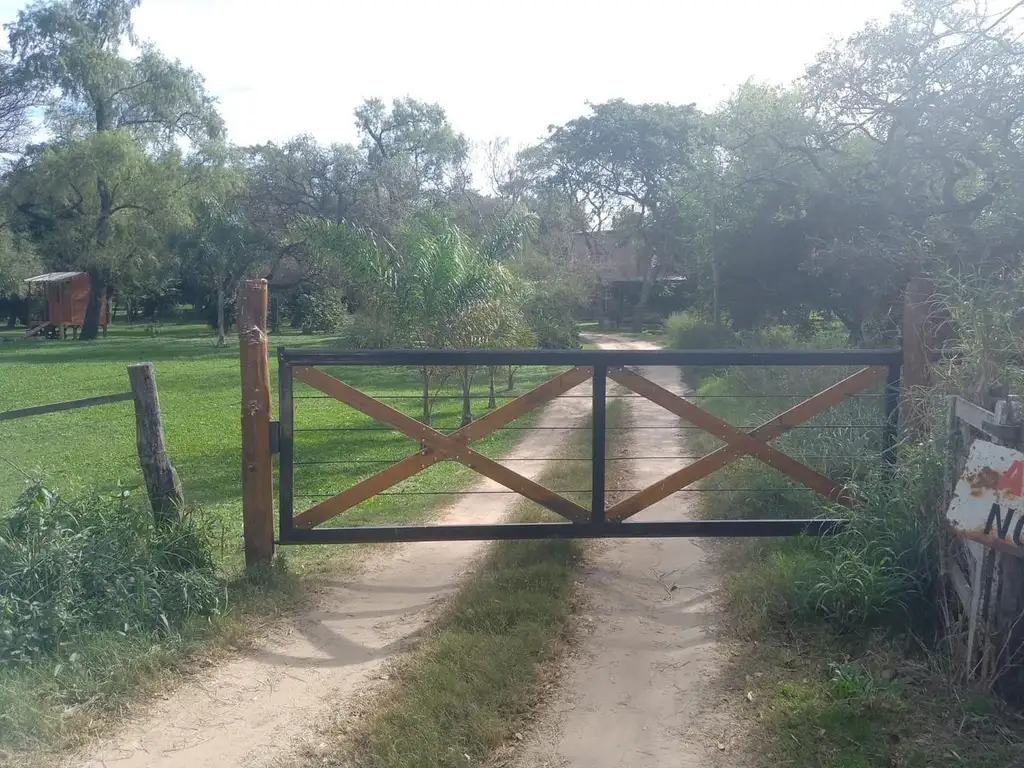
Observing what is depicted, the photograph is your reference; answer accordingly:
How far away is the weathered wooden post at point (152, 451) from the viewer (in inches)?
236

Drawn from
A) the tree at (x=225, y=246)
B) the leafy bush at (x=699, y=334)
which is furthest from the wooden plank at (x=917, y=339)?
the tree at (x=225, y=246)

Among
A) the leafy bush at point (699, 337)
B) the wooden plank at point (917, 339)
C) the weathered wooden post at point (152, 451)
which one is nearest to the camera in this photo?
the weathered wooden post at point (152, 451)

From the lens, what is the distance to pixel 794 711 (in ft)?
14.2

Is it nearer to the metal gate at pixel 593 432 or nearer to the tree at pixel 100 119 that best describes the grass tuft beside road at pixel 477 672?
the metal gate at pixel 593 432

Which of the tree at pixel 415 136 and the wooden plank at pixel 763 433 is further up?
the tree at pixel 415 136

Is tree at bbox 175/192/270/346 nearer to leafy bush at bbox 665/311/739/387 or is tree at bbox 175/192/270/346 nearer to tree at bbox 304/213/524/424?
leafy bush at bbox 665/311/739/387

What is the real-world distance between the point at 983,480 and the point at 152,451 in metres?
4.72

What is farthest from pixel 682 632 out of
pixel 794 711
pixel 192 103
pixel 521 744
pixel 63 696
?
pixel 192 103

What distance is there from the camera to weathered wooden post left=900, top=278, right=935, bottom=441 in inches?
245

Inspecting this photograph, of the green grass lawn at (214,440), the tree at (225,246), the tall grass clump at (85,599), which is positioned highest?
the tree at (225,246)

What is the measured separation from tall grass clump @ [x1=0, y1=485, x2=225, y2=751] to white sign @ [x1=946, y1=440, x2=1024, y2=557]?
3.98 metres

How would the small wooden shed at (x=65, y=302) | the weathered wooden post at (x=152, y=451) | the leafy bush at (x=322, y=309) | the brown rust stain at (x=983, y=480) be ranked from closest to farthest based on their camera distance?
the brown rust stain at (x=983, y=480), the weathered wooden post at (x=152, y=451), the leafy bush at (x=322, y=309), the small wooden shed at (x=65, y=302)

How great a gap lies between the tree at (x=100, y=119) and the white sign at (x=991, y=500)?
1568 inches

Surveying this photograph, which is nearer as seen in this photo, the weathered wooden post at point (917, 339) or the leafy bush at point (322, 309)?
the weathered wooden post at point (917, 339)
